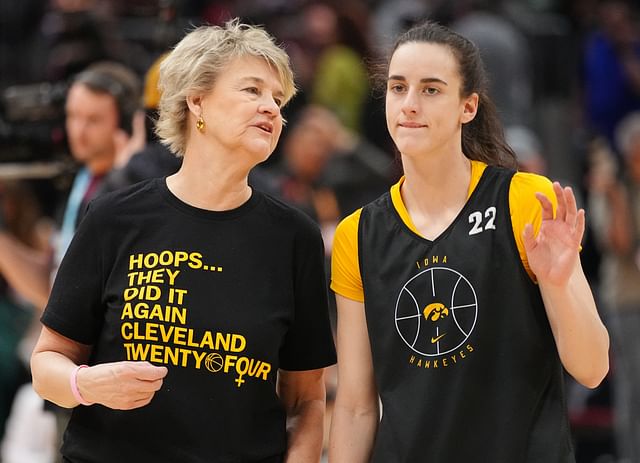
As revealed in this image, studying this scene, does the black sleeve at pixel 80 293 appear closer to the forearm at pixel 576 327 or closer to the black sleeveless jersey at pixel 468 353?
the black sleeveless jersey at pixel 468 353

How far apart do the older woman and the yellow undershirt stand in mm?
75

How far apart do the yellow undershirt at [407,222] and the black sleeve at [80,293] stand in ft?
2.23

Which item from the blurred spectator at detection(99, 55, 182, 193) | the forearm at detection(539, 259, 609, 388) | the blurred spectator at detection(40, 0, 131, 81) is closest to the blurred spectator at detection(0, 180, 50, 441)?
the blurred spectator at detection(40, 0, 131, 81)

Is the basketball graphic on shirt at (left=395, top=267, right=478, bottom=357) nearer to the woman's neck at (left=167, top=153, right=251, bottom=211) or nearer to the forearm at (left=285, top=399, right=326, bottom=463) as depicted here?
the forearm at (left=285, top=399, right=326, bottom=463)

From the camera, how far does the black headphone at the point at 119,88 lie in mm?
5281

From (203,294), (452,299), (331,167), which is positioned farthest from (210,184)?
(331,167)

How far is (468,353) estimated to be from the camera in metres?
3.27

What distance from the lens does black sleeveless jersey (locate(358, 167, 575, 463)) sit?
3.25m

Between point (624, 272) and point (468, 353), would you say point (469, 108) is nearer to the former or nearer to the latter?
point (468, 353)

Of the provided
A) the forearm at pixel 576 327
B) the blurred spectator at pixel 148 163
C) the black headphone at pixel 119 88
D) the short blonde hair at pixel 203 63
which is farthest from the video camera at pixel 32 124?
the forearm at pixel 576 327

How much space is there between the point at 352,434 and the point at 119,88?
94.6 inches

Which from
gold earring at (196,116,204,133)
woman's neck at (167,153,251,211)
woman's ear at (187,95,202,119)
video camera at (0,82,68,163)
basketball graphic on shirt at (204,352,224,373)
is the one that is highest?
video camera at (0,82,68,163)

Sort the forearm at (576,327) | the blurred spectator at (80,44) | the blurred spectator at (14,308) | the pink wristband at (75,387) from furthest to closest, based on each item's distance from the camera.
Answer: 1. the blurred spectator at (14,308)
2. the blurred spectator at (80,44)
3. the pink wristband at (75,387)
4. the forearm at (576,327)

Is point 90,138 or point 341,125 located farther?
point 341,125
